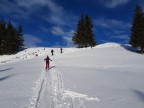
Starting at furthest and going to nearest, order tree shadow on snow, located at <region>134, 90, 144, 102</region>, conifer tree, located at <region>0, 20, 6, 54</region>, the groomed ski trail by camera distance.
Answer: conifer tree, located at <region>0, 20, 6, 54</region> < tree shadow on snow, located at <region>134, 90, 144, 102</region> < the groomed ski trail

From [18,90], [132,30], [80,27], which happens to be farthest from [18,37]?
[18,90]

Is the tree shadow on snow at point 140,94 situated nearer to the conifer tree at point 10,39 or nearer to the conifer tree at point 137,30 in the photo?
the conifer tree at point 137,30

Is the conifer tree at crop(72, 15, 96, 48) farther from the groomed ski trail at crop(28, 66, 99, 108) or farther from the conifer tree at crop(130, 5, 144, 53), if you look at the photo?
the groomed ski trail at crop(28, 66, 99, 108)

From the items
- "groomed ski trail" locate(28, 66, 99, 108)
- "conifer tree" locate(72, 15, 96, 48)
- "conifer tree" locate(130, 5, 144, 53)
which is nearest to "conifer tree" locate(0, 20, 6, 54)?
"conifer tree" locate(72, 15, 96, 48)

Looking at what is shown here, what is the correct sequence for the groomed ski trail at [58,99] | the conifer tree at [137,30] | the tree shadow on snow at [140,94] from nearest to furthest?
1. the groomed ski trail at [58,99]
2. the tree shadow on snow at [140,94]
3. the conifer tree at [137,30]

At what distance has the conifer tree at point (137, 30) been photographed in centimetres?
4666

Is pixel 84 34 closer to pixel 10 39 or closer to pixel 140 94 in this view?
pixel 10 39

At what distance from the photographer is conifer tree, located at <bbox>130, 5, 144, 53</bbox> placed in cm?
4666

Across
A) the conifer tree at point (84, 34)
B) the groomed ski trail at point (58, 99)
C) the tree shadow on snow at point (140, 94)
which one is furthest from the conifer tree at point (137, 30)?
the groomed ski trail at point (58, 99)

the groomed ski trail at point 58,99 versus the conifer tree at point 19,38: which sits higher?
the conifer tree at point 19,38

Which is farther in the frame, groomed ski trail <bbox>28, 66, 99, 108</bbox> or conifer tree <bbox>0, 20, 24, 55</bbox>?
conifer tree <bbox>0, 20, 24, 55</bbox>

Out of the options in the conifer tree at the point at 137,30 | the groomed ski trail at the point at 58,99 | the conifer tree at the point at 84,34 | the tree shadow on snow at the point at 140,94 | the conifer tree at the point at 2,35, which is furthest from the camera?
the conifer tree at the point at 2,35

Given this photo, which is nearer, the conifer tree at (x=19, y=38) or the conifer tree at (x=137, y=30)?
the conifer tree at (x=137, y=30)

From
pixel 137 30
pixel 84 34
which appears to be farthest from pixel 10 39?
pixel 137 30
